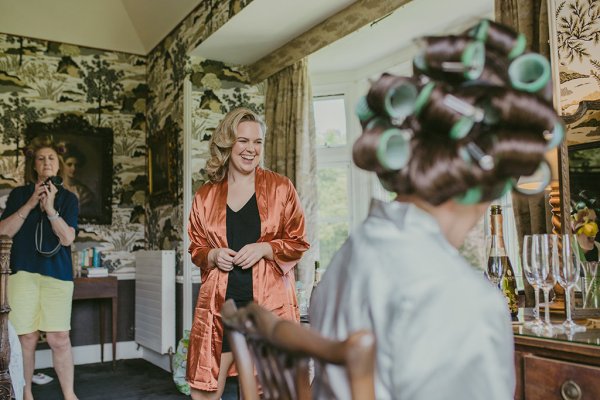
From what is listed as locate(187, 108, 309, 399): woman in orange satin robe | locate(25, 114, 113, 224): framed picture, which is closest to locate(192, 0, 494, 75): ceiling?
locate(25, 114, 113, 224): framed picture

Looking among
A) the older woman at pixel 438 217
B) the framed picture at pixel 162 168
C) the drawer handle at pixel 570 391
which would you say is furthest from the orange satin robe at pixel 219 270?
the framed picture at pixel 162 168

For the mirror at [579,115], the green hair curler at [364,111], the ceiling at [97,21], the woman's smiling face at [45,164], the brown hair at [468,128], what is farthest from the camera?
the ceiling at [97,21]

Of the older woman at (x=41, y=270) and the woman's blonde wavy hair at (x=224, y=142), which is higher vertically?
the woman's blonde wavy hair at (x=224, y=142)

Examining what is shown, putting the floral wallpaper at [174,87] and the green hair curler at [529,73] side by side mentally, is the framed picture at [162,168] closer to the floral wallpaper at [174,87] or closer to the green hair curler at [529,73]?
the floral wallpaper at [174,87]

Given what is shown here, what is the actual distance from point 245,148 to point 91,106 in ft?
12.1

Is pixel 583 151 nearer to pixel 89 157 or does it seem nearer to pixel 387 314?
pixel 387 314

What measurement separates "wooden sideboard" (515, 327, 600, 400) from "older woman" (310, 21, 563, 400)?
2.11 feet

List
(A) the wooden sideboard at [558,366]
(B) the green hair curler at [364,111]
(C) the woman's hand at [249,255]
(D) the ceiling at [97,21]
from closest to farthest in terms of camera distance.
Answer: (B) the green hair curler at [364,111], (A) the wooden sideboard at [558,366], (C) the woman's hand at [249,255], (D) the ceiling at [97,21]

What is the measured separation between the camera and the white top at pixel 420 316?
0.67m

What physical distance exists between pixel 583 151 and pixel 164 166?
3.95 metres

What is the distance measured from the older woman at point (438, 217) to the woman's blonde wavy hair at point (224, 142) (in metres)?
1.64

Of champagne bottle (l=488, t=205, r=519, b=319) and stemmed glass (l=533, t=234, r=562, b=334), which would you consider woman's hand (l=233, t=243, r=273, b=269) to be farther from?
stemmed glass (l=533, t=234, r=562, b=334)

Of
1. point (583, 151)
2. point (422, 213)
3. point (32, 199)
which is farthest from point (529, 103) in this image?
point (32, 199)

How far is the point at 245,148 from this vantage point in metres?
2.48
